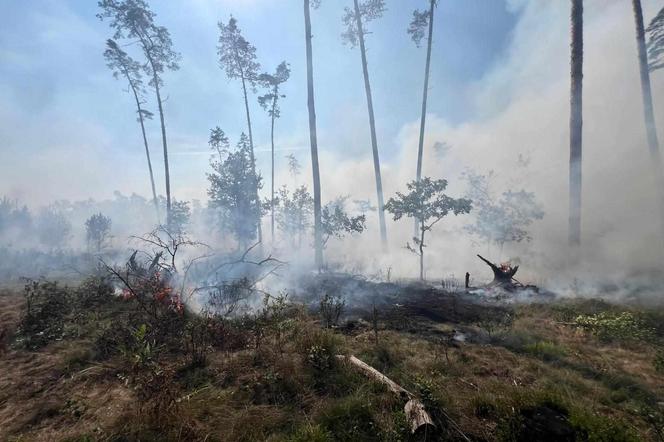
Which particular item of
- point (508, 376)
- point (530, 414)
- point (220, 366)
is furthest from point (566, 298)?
point (220, 366)

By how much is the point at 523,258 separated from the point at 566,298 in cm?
1165

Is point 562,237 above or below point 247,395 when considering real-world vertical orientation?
above

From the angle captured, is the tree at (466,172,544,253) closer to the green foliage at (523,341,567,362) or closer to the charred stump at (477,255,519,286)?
the charred stump at (477,255,519,286)

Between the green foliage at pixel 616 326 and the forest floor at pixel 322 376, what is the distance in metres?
0.04

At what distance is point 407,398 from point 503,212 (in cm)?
2006

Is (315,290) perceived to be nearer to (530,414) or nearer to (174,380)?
(174,380)

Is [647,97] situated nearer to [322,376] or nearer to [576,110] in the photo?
[576,110]

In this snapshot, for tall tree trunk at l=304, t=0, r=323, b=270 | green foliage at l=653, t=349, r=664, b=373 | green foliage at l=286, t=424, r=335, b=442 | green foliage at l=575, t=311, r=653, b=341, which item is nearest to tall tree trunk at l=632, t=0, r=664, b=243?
green foliage at l=575, t=311, r=653, b=341

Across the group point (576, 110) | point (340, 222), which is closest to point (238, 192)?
point (340, 222)

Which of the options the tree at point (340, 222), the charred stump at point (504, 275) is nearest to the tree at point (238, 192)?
the tree at point (340, 222)

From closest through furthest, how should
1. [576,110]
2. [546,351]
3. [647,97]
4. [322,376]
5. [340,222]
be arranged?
[322,376]
[546,351]
[576,110]
[647,97]
[340,222]

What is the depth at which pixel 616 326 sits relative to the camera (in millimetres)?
6809

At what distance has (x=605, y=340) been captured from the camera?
6.51 m

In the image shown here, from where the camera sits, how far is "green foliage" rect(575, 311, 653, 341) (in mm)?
6406
